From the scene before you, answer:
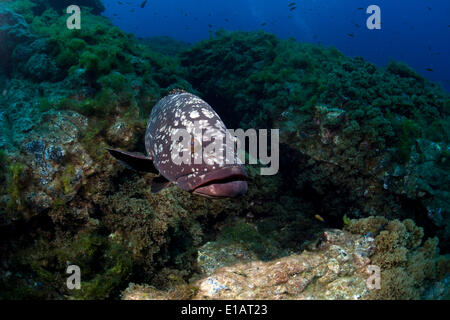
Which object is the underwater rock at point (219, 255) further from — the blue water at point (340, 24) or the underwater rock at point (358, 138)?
the blue water at point (340, 24)

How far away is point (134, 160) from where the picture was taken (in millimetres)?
2869

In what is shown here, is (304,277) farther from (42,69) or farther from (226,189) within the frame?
(42,69)

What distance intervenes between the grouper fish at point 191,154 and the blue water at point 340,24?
110 meters

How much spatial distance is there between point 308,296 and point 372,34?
170 m

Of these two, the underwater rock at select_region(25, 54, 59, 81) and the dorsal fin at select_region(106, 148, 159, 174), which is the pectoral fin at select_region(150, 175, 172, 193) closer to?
the dorsal fin at select_region(106, 148, 159, 174)

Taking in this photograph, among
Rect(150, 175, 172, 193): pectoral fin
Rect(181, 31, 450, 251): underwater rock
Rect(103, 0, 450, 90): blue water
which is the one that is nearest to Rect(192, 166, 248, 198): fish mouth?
Rect(150, 175, 172, 193): pectoral fin

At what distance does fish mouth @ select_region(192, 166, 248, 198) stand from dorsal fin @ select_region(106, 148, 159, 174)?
103 centimetres

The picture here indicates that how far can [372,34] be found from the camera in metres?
135

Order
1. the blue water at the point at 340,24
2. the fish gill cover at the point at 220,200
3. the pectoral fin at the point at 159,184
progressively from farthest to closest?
the blue water at the point at 340,24 < the fish gill cover at the point at 220,200 < the pectoral fin at the point at 159,184

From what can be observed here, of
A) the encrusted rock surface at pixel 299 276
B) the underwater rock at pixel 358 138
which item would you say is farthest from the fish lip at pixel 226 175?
the underwater rock at pixel 358 138

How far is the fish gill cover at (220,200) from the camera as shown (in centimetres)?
348

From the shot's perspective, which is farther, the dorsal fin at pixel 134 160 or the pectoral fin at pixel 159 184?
the pectoral fin at pixel 159 184
